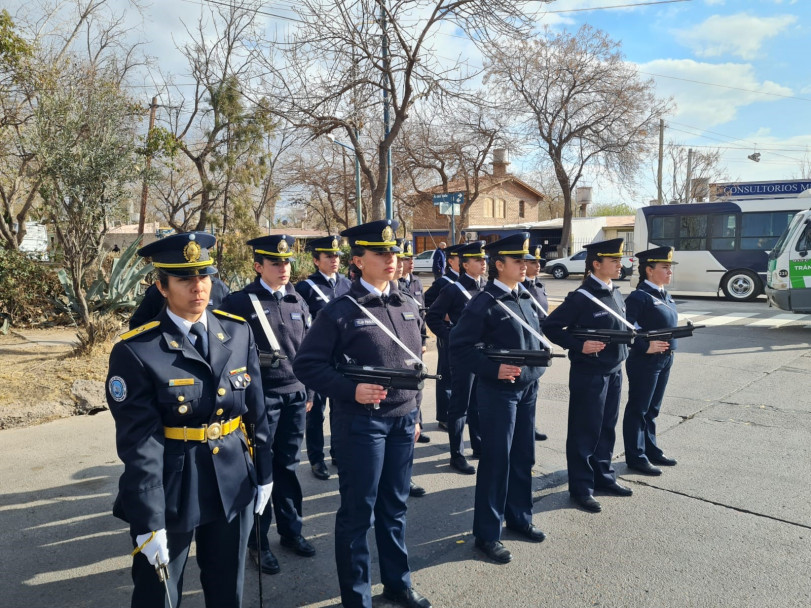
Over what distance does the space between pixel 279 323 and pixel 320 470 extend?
1.63 meters

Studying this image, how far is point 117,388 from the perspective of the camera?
2.24 m

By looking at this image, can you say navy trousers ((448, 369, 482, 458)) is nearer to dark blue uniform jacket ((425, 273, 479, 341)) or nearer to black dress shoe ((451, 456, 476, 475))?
black dress shoe ((451, 456, 476, 475))

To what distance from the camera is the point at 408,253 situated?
6801 mm

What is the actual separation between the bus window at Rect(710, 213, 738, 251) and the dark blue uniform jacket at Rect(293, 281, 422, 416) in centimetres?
1875

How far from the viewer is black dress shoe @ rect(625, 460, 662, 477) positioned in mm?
4949

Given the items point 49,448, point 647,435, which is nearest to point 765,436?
point 647,435

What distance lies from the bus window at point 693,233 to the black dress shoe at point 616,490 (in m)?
16.9

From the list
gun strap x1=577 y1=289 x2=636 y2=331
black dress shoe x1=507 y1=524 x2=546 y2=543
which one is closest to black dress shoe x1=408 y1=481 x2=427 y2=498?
black dress shoe x1=507 y1=524 x2=546 y2=543

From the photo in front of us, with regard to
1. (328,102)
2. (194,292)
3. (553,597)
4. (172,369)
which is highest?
(328,102)

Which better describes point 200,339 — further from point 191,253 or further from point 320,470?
point 320,470

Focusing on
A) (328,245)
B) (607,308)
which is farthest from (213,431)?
(328,245)

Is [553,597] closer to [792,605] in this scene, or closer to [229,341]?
[792,605]

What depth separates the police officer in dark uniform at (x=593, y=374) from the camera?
14.1ft

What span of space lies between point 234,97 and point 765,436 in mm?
13273
